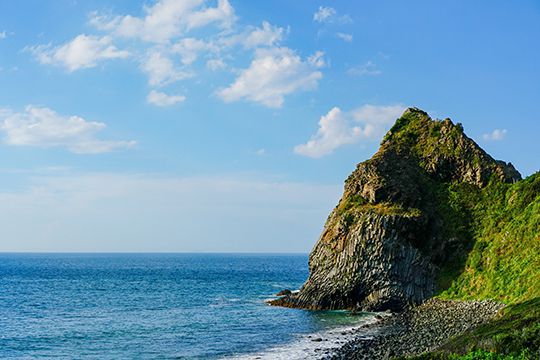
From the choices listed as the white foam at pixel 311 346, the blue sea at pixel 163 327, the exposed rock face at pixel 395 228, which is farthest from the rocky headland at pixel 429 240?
the blue sea at pixel 163 327

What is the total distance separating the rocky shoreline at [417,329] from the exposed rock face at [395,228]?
21.3 feet

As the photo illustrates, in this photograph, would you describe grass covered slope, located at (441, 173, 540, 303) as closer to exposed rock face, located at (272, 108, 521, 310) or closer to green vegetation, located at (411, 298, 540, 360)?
exposed rock face, located at (272, 108, 521, 310)

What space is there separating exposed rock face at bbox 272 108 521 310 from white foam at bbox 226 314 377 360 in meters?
15.2

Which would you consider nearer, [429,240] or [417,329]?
[417,329]

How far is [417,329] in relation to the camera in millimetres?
58500

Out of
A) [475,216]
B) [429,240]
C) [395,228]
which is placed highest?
[475,216]

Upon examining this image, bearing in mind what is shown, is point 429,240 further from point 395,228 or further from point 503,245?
point 503,245

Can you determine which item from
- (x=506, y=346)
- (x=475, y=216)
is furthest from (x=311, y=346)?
(x=475, y=216)

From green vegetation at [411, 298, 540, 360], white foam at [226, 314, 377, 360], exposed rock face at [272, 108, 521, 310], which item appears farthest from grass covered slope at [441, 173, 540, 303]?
green vegetation at [411, 298, 540, 360]

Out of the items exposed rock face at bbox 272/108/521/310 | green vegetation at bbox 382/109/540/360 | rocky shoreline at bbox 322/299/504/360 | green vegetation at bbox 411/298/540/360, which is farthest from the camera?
exposed rock face at bbox 272/108/521/310

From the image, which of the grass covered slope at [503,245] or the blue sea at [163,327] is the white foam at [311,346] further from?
the grass covered slope at [503,245]

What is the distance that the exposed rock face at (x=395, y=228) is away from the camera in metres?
78.8

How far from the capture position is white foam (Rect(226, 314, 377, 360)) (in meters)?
49.7

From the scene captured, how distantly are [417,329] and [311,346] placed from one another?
12881mm
